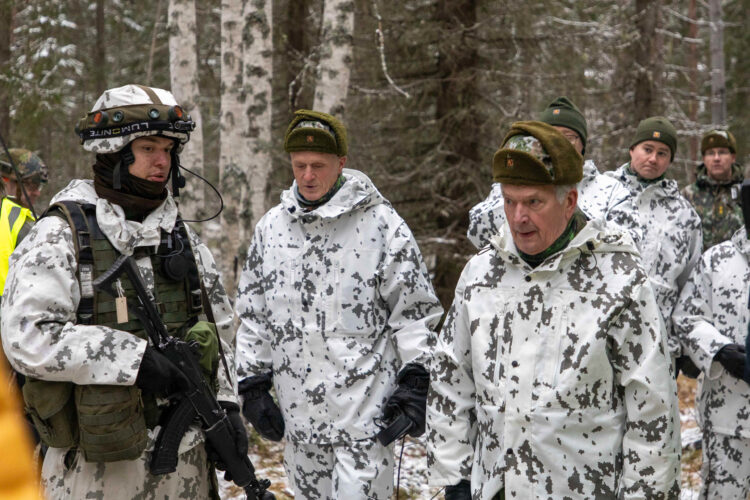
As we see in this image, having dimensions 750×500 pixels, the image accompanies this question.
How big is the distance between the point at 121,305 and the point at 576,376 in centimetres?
205

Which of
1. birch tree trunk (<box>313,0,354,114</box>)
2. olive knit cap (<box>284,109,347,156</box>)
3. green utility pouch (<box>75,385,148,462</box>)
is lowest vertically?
green utility pouch (<box>75,385,148,462</box>)

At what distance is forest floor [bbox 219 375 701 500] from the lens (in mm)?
6883

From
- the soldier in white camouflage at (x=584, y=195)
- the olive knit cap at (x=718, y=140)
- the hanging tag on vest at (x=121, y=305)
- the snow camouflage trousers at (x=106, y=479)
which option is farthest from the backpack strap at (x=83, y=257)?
the olive knit cap at (x=718, y=140)

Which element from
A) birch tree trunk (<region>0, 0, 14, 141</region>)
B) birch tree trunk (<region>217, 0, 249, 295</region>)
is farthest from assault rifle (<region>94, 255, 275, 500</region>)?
birch tree trunk (<region>0, 0, 14, 141</region>)

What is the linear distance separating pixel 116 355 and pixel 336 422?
1503 mm

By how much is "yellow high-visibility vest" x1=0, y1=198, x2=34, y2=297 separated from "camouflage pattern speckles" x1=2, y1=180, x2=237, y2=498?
1.96 m

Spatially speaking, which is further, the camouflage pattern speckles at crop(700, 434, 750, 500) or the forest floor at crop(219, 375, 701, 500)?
the forest floor at crop(219, 375, 701, 500)

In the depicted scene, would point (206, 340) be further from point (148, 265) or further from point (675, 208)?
point (675, 208)

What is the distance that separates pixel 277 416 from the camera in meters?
4.70

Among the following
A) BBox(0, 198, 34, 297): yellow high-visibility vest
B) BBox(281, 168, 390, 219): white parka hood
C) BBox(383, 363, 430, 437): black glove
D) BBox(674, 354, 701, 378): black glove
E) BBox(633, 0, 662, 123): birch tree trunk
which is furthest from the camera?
BBox(633, 0, 662, 123): birch tree trunk

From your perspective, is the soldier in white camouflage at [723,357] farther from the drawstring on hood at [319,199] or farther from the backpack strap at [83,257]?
the backpack strap at [83,257]

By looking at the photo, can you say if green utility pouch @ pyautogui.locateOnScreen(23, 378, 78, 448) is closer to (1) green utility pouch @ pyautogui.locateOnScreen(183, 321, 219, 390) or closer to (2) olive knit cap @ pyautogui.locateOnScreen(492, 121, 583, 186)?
(1) green utility pouch @ pyautogui.locateOnScreen(183, 321, 219, 390)

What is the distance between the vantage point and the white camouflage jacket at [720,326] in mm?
5254

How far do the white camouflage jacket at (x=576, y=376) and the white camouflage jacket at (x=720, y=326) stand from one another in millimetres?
2463
